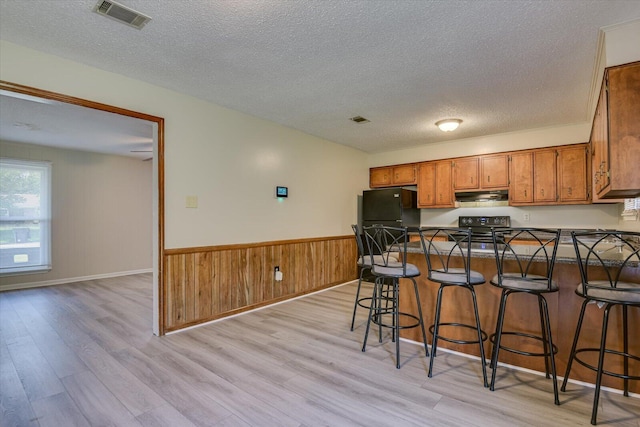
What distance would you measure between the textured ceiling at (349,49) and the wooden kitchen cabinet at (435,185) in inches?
59.8

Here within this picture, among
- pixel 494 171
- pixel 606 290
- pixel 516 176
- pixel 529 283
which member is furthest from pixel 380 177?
pixel 606 290

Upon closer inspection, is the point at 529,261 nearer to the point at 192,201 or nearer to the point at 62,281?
the point at 192,201

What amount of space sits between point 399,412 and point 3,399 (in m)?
2.49

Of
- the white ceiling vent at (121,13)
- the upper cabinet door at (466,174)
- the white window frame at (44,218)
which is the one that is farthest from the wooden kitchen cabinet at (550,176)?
the white window frame at (44,218)

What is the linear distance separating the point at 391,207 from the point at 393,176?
Result: 79 cm

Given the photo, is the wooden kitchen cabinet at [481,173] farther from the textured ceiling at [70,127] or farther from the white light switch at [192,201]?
the textured ceiling at [70,127]

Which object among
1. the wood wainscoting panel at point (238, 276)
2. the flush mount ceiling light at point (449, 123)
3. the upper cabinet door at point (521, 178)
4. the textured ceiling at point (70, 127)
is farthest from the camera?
the upper cabinet door at point (521, 178)

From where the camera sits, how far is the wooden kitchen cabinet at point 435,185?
5223 millimetres

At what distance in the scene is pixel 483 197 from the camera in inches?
193

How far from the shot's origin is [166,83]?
10.2 feet

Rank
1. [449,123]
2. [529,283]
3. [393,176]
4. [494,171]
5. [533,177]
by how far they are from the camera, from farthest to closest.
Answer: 1. [393,176]
2. [494,171]
3. [533,177]
4. [449,123]
5. [529,283]

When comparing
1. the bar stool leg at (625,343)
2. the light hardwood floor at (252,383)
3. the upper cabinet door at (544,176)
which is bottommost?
the light hardwood floor at (252,383)

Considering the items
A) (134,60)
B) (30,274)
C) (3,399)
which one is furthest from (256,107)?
(30,274)

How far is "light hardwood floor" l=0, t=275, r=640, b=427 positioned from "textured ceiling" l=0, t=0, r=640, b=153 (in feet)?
8.03
